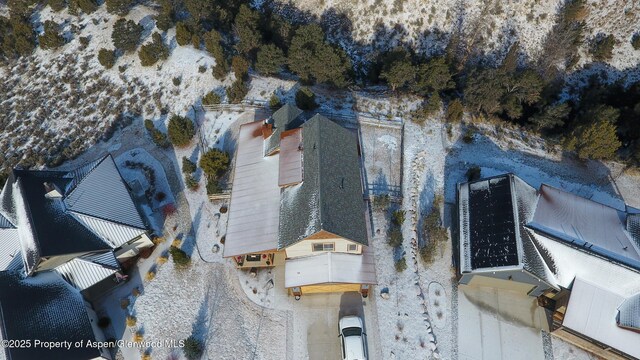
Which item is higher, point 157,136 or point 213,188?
point 157,136

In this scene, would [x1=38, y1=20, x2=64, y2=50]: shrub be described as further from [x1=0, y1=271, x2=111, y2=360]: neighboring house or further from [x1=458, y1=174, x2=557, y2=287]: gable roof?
[x1=458, y1=174, x2=557, y2=287]: gable roof

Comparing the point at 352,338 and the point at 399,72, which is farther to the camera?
the point at 399,72

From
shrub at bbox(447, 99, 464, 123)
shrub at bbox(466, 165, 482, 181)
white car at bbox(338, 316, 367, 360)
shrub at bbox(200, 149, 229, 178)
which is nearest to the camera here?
white car at bbox(338, 316, 367, 360)

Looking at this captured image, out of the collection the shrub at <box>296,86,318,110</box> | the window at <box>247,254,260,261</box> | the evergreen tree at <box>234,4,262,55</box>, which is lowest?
the window at <box>247,254,260,261</box>

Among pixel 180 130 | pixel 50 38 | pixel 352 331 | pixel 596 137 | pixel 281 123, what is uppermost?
pixel 50 38

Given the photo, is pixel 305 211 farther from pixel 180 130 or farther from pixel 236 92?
pixel 236 92

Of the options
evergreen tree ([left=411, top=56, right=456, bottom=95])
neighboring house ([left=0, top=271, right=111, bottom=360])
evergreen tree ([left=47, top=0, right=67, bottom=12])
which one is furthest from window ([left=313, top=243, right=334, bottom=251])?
evergreen tree ([left=47, top=0, right=67, bottom=12])

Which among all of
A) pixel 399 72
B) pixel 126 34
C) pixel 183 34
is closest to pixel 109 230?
pixel 183 34
